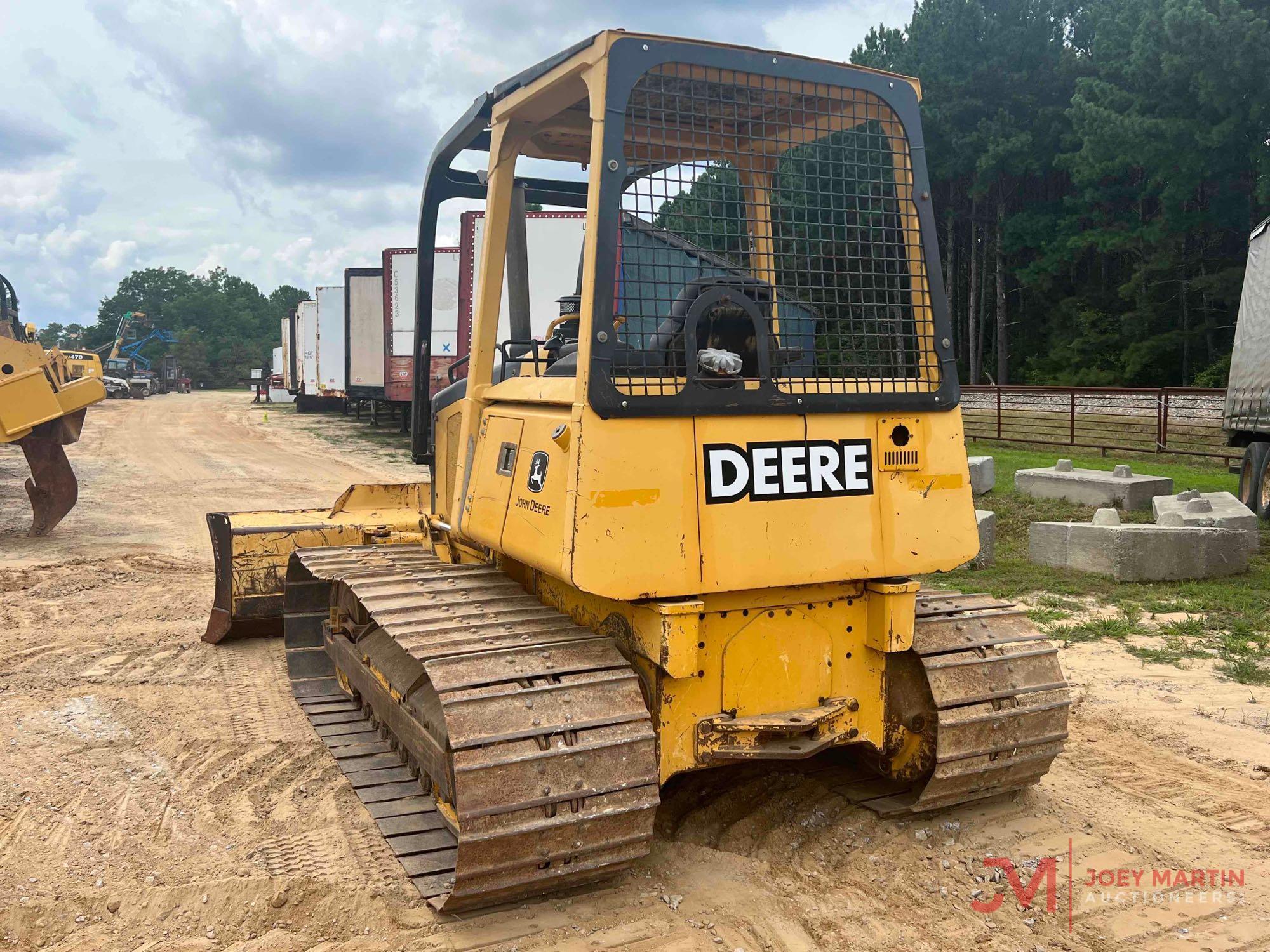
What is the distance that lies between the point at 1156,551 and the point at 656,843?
6.16 metres

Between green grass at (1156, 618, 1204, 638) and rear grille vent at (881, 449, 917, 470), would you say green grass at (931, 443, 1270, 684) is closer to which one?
green grass at (1156, 618, 1204, 638)

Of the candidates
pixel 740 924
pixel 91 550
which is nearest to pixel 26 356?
pixel 91 550

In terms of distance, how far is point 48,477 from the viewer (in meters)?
11.6

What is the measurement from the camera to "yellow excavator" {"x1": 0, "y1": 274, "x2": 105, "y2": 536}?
434 inches

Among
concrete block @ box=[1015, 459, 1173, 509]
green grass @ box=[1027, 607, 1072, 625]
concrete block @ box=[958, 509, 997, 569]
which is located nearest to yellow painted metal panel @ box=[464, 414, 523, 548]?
green grass @ box=[1027, 607, 1072, 625]

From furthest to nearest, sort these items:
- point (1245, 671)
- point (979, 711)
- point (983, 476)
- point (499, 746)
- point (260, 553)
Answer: point (983, 476) < point (260, 553) < point (1245, 671) < point (979, 711) < point (499, 746)

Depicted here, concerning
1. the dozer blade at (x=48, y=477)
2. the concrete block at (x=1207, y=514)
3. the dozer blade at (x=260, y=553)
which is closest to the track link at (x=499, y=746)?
the dozer blade at (x=260, y=553)

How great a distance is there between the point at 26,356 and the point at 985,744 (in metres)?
10.5

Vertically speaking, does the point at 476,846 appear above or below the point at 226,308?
below

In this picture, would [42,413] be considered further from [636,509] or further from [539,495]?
[636,509]

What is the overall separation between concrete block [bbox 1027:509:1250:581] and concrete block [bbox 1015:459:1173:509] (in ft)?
8.32

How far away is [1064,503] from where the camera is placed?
1216cm

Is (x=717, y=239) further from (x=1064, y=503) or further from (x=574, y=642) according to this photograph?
(x=1064, y=503)

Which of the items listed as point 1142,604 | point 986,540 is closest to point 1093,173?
point 986,540
